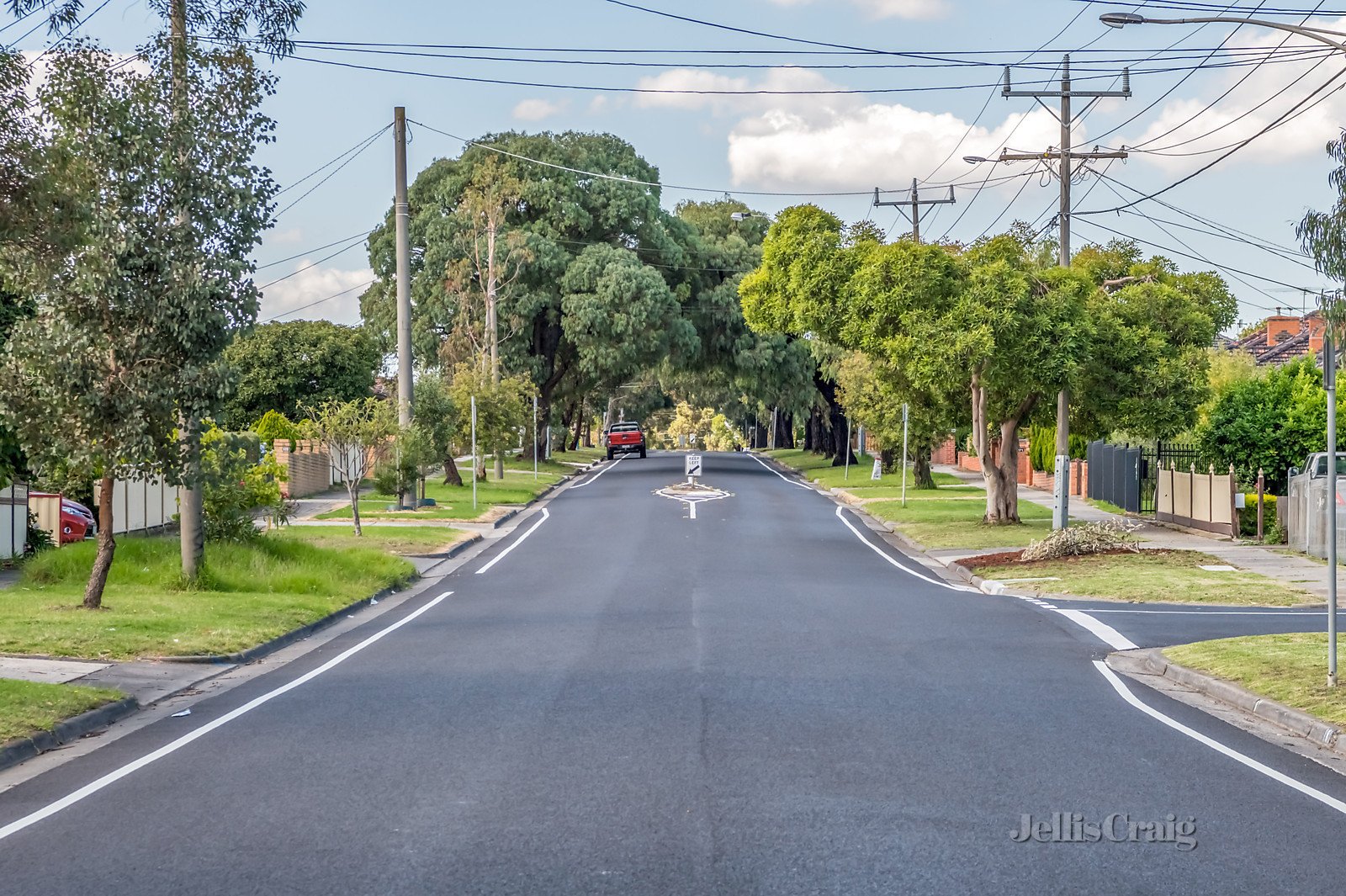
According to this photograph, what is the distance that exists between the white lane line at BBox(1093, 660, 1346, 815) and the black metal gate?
981 inches

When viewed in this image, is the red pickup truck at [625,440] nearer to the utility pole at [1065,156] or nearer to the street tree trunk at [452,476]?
the street tree trunk at [452,476]

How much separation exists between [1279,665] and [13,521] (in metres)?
18.5

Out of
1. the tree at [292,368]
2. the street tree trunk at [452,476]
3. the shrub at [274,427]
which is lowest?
the street tree trunk at [452,476]

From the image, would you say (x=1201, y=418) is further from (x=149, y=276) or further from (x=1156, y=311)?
(x=149, y=276)

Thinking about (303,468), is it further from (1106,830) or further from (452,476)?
(1106,830)

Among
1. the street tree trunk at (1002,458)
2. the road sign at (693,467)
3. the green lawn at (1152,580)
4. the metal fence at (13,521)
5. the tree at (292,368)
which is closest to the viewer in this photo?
the green lawn at (1152,580)

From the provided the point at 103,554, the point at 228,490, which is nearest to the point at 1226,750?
the point at 103,554

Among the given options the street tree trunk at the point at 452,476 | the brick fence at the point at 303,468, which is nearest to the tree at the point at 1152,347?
the brick fence at the point at 303,468

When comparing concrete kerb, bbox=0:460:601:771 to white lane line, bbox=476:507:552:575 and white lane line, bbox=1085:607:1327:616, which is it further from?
white lane line, bbox=1085:607:1327:616

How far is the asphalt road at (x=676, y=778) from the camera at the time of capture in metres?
6.80

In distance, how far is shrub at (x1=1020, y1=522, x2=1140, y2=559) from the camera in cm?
2520

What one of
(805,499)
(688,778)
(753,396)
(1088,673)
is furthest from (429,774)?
(753,396)

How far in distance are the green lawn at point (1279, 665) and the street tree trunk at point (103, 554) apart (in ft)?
36.8

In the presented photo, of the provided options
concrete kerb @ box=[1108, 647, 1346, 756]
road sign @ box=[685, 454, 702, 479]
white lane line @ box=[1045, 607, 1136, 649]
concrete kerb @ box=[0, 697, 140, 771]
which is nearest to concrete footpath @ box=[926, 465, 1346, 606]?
white lane line @ box=[1045, 607, 1136, 649]
